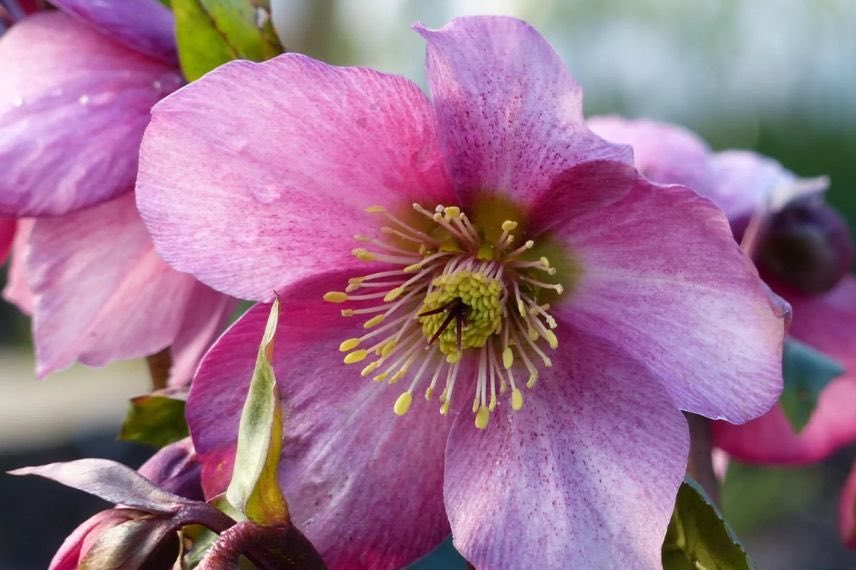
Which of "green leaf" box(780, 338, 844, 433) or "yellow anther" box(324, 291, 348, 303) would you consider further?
"green leaf" box(780, 338, 844, 433)

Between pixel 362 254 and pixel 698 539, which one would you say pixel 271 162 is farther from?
pixel 698 539

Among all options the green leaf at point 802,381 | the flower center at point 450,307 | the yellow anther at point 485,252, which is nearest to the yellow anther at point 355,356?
the flower center at point 450,307

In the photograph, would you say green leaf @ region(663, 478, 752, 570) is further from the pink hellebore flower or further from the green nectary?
the pink hellebore flower

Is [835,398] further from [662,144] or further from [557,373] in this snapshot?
[557,373]

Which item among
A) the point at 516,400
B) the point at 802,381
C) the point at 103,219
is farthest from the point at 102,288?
the point at 802,381

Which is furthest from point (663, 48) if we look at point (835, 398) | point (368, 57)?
Answer: point (835, 398)

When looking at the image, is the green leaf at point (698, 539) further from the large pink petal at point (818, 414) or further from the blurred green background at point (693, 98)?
the blurred green background at point (693, 98)

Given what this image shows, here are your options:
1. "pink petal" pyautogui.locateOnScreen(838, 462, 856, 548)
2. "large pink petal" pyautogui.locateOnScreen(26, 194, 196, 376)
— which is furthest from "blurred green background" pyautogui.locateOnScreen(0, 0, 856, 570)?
"large pink petal" pyautogui.locateOnScreen(26, 194, 196, 376)
